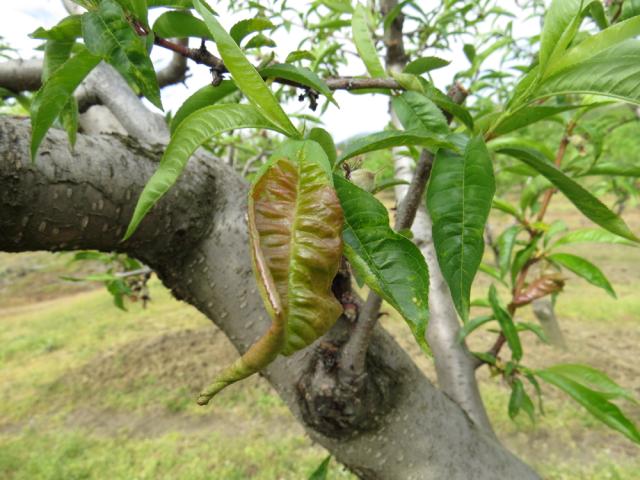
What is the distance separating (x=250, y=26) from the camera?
446 millimetres

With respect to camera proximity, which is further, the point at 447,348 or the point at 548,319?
the point at 548,319

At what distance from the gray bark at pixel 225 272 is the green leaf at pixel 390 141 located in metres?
0.42

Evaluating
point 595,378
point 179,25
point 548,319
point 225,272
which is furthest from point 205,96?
point 548,319

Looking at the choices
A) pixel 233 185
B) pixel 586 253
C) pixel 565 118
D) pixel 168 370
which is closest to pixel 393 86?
pixel 233 185

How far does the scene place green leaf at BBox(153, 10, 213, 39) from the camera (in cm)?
41

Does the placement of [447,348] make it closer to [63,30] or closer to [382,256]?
[382,256]

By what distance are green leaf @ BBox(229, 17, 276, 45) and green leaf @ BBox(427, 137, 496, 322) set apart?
229 millimetres

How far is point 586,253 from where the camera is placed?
6.62 metres

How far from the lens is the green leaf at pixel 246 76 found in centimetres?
30

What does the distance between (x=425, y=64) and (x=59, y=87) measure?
403 mm

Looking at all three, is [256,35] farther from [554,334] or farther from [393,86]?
[554,334]

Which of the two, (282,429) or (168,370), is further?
(168,370)

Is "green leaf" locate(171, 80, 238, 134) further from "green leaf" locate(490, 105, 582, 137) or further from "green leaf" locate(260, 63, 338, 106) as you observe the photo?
"green leaf" locate(490, 105, 582, 137)

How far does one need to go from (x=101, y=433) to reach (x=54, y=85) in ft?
10.6
